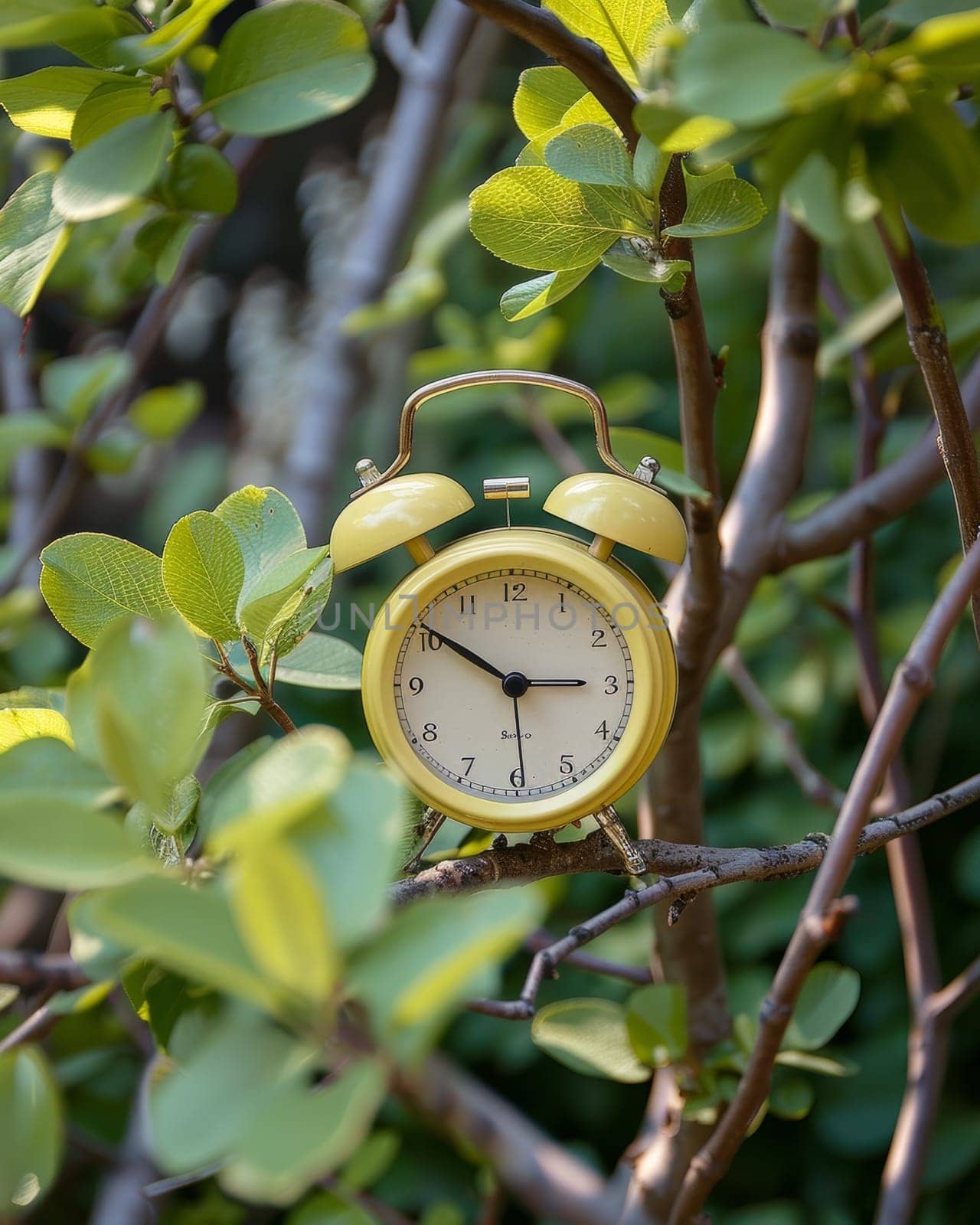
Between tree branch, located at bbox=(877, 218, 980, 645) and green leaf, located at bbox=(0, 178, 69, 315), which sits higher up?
green leaf, located at bbox=(0, 178, 69, 315)

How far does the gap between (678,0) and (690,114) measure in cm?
17

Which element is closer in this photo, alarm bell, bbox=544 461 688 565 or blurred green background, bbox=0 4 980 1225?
alarm bell, bbox=544 461 688 565

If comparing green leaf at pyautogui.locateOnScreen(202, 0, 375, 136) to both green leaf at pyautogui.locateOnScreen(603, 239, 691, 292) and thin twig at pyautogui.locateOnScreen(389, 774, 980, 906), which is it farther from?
thin twig at pyautogui.locateOnScreen(389, 774, 980, 906)

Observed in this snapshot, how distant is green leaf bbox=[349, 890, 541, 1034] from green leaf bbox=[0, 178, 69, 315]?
26cm

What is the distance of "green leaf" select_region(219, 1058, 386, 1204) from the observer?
18 centimetres

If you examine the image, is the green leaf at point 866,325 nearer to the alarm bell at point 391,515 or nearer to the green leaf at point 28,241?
the alarm bell at point 391,515

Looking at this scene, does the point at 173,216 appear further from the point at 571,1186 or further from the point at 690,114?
the point at 571,1186

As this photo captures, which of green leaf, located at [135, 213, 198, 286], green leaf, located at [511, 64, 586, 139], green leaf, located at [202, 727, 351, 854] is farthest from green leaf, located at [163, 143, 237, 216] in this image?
green leaf, located at [202, 727, 351, 854]

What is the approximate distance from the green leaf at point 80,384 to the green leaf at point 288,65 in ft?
1.79

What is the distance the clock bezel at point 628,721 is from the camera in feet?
1.32

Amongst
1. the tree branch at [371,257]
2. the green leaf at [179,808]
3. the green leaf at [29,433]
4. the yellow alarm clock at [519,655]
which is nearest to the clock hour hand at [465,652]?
the yellow alarm clock at [519,655]

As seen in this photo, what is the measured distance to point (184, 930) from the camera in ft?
0.68

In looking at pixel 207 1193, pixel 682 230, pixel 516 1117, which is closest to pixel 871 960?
pixel 516 1117

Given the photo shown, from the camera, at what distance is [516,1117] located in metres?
0.89
